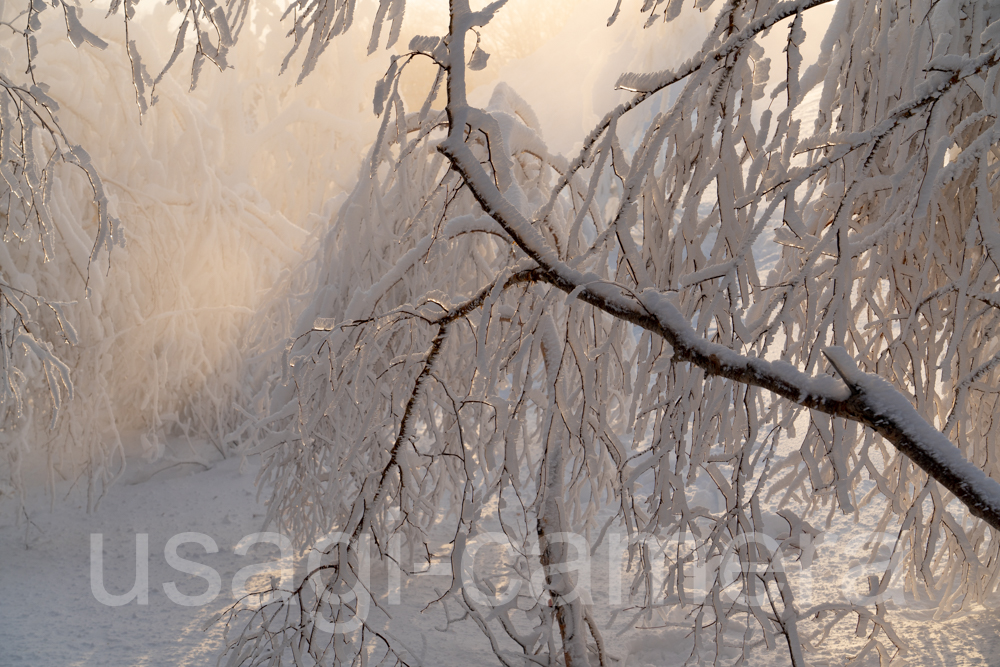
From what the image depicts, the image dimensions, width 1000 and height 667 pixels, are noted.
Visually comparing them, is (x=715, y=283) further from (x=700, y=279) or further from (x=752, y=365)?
(x=752, y=365)

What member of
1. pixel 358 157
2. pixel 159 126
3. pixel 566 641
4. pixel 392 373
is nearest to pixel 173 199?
pixel 159 126

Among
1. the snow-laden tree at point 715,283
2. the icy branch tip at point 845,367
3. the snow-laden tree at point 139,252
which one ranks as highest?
the snow-laden tree at point 139,252

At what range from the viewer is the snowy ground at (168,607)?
383cm

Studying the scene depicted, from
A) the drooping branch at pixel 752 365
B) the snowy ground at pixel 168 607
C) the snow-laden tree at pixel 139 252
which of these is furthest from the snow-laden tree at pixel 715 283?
the snow-laden tree at pixel 139 252

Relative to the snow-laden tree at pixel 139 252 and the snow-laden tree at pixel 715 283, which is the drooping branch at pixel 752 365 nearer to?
the snow-laden tree at pixel 715 283

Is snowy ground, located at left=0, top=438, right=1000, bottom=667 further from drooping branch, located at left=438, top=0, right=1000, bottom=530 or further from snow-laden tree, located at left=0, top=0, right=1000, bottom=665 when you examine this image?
drooping branch, located at left=438, top=0, right=1000, bottom=530

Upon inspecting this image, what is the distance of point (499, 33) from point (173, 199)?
23.8ft

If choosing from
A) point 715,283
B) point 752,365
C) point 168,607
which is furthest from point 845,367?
point 168,607

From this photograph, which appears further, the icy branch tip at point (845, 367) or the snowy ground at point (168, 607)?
the snowy ground at point (168, 607)

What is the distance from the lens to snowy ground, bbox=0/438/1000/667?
12.6 ft

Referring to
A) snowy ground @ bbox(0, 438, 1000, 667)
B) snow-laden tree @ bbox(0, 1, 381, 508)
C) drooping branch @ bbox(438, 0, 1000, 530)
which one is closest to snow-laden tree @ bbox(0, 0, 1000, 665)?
drooping branch @ bbox(438, 0, 1000, 530)

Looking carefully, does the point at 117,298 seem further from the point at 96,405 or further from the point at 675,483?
the point at 675,483

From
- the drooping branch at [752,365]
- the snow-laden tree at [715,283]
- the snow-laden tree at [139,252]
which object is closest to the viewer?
the drooping branch at [752,365]

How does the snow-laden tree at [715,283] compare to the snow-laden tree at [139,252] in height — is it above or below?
below
